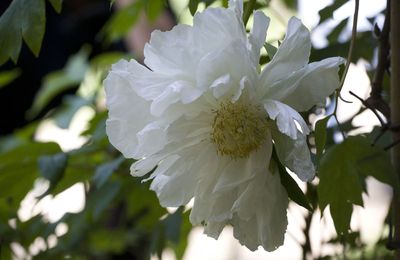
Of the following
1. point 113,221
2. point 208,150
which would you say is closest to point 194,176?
point 208,150

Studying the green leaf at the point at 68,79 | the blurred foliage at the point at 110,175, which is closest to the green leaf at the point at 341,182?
the blurred foliage at the point at 110,175

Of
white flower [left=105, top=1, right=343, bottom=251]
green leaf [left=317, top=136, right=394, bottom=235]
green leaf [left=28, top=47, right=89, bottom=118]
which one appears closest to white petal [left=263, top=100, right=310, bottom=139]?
white flower [left=105, top=1, right=343, bottom=251]

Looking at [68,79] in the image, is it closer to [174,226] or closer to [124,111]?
[174,226]

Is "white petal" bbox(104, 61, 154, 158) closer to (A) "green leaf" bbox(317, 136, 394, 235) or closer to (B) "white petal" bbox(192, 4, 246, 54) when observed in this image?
(B) "white petal" bbox(192, 4, 246, 54)

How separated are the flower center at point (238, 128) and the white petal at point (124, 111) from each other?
5 cm

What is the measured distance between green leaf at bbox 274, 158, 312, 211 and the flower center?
0.03 meters

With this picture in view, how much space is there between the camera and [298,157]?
48cm

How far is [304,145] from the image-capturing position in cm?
48

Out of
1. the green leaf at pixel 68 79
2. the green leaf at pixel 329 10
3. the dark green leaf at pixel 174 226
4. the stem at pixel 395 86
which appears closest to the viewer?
the stem at pixel 395 86

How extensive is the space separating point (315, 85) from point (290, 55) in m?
0.03

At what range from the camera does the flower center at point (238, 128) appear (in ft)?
1.66

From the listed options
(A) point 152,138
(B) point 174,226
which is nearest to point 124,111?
(A) point 152,138

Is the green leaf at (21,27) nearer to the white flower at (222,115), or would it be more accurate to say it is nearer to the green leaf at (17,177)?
the white flower at (222,115)

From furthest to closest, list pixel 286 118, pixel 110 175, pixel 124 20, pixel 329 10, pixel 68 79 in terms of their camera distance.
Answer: pixel 68 79 < pixel 124 20 < pixel 110 175 < pixel 329 10 < pixel 286 118
